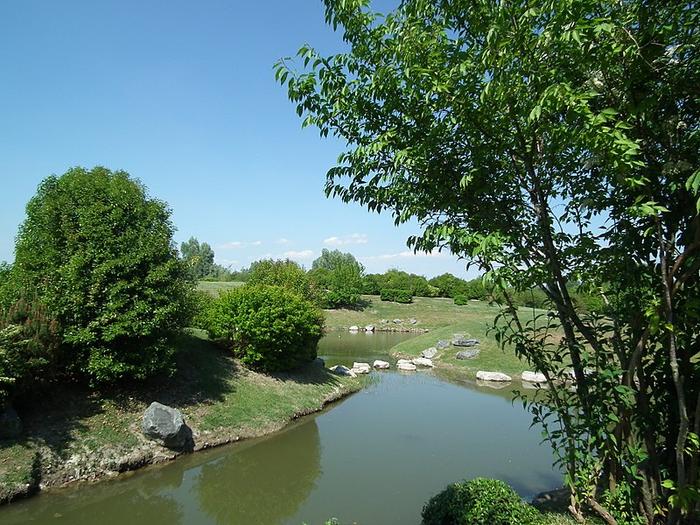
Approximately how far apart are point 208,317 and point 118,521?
29.8 ft

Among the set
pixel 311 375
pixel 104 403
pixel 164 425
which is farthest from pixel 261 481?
pixel 311 375

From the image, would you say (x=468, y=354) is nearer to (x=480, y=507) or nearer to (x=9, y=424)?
(x=480, y=507)

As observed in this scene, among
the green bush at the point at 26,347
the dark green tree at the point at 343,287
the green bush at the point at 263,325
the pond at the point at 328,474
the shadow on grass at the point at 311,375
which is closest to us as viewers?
the pond at the point at 328,474

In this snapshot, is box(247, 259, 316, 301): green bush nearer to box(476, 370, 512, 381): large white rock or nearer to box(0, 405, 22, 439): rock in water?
box(476, 370, 512, 381): large white rock

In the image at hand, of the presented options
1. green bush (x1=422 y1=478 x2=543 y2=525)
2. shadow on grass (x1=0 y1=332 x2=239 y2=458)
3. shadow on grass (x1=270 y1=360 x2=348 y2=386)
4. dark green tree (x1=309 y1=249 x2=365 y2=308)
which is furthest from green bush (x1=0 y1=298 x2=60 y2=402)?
dark green tree (x1=309 y1=249 x2=365 y2=308)

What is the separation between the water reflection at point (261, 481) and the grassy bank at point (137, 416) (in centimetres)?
109

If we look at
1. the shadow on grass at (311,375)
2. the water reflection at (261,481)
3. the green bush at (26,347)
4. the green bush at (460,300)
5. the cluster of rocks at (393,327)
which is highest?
the green bush at (460,300)

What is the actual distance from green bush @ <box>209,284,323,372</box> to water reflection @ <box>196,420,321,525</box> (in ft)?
13.3

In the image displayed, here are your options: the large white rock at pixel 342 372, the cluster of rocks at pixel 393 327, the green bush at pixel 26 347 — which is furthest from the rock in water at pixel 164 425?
the cluster of rocks at pixel 393 327

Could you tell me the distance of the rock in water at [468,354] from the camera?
81.4 ft

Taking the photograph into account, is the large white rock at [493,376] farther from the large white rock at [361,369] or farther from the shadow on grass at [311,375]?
the shadow on grass at [311,375]

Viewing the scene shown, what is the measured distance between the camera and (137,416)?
11.0 m

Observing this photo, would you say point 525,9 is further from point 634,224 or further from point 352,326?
Answer: point 352,326

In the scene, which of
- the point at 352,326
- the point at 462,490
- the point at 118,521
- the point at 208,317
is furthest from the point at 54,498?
the point at 352,326
